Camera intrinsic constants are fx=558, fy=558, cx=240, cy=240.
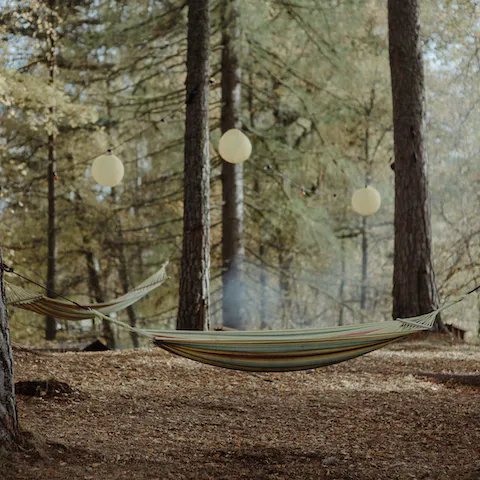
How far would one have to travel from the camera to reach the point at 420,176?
4605 mm

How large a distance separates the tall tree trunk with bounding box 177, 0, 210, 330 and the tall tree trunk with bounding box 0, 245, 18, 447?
238 cm

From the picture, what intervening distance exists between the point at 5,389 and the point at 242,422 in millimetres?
1064

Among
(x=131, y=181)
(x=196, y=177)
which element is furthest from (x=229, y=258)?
(x=131, y=181)

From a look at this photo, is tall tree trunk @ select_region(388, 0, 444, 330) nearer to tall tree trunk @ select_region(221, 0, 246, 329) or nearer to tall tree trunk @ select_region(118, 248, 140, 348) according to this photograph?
tall tree trunk @ select_region(221, 0, 246, 329)

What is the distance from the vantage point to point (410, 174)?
461 cm

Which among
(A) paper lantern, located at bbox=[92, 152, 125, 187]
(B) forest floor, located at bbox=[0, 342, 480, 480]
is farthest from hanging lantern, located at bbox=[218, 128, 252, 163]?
(B) forest floor, located at bbox=[0, 342, 480, 480]

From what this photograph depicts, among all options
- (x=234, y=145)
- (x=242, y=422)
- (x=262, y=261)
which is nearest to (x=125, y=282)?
(x=262, y=261)

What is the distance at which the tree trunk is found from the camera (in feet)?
15.0

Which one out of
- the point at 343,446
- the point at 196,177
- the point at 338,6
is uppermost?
the point at 338,6

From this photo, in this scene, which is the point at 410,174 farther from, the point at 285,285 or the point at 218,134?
the point at 285,285

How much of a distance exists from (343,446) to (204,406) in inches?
30.1

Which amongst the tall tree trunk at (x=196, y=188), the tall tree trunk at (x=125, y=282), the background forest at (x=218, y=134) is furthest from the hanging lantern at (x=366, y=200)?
the tall tree trunk at (x=125, y=282)

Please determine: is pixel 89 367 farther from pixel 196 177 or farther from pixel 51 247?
pixel 51 247

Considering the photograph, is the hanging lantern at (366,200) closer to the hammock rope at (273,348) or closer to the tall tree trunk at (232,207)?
the tall tree trunk at (232,207)
